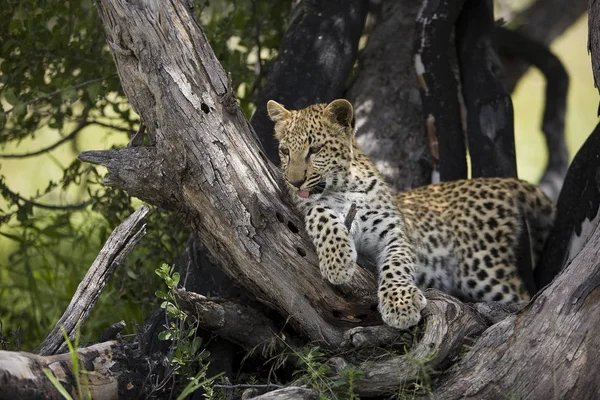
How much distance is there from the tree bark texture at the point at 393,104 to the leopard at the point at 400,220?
584mm

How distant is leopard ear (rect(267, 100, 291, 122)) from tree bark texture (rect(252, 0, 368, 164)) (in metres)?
0.56

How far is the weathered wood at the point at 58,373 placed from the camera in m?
4.66

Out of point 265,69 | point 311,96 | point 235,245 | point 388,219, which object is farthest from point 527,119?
point 235,245

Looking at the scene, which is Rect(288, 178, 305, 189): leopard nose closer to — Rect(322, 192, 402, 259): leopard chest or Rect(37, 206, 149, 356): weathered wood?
Rect(322, 192, 402, 259): leopard chest

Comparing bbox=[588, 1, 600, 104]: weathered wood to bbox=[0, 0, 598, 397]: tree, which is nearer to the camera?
bbox=[588, 1, 600, 104]: weathered wood

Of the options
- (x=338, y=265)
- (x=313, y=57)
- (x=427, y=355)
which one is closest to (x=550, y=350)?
(x=427, y=355)

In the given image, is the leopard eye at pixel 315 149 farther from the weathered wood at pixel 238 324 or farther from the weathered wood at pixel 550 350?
the weathered wood at pixel 550 350

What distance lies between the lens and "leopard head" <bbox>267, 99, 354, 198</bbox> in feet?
20.1

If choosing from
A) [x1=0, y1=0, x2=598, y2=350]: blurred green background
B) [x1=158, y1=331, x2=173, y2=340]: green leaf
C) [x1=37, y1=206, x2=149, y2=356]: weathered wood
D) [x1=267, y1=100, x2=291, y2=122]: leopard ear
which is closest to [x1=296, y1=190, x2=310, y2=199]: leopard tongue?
[x1=267, y1=100, x2=291, y2=122]: leopard ear

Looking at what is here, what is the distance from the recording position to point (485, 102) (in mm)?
7742

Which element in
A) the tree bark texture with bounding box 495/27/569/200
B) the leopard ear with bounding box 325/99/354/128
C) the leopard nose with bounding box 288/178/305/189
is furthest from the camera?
the tree bark texture with bounding box 495/27/569/200

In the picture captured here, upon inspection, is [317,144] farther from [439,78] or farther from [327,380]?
[439,78]

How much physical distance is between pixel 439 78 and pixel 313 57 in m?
1.02

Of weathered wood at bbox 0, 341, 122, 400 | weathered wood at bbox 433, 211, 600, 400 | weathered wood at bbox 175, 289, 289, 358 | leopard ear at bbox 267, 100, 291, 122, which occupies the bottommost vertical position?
weathered wood at bbox 433, 211, 600, 400
